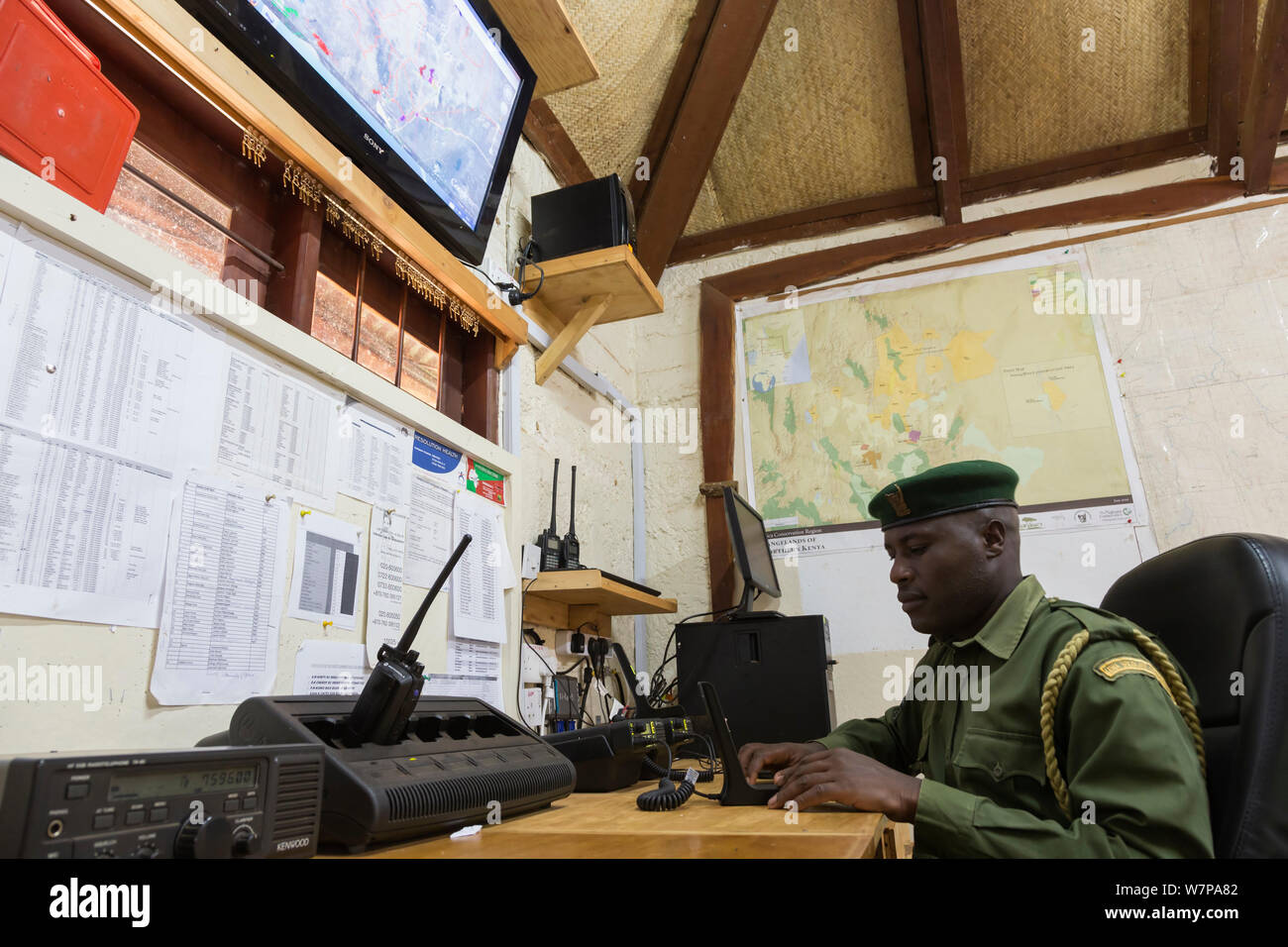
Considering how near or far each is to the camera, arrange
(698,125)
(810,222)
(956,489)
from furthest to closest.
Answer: (810,222), (698,125), (956,489)

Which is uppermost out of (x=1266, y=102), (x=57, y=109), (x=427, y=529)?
(x=1266, y=102)

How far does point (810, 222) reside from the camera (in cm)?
335

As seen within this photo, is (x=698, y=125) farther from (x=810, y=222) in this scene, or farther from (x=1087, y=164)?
(x=1087, y=164)

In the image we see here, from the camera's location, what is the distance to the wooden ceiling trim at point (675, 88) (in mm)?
2969

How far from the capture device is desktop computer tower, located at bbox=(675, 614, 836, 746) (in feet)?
7.25

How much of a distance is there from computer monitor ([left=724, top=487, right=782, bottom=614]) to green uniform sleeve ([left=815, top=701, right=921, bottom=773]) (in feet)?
2.35

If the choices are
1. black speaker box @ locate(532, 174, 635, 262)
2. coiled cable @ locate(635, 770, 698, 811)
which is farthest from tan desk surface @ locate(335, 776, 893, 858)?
black speaker box @ locate(532, 174, 635, 262)

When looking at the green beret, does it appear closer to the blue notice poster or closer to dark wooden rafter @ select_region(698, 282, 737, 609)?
the blue notice poster

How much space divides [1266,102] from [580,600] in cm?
275

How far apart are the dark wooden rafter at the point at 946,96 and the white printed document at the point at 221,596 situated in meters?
2.80

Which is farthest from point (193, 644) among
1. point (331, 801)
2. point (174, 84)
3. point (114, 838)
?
point (174, 84)

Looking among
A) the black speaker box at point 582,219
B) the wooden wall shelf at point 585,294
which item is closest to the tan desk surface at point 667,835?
the wooden wall shelf at point 585,294

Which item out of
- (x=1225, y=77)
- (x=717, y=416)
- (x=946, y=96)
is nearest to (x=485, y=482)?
(x=717, y=416)

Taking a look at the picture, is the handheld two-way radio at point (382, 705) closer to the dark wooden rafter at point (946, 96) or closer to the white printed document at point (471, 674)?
the white printed document at point (471, 674)
